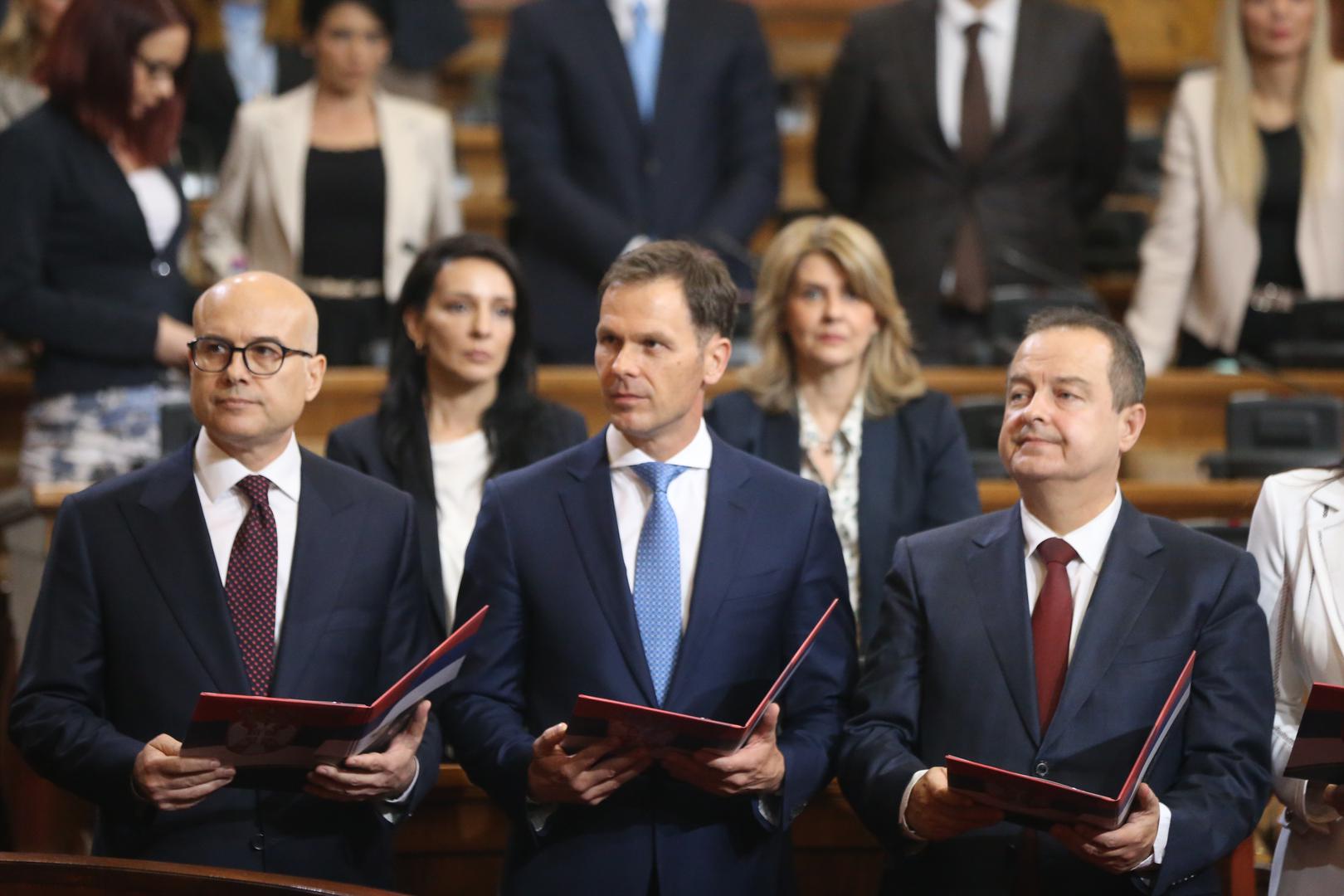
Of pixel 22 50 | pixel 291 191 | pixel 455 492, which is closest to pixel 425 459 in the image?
pixel 455 492

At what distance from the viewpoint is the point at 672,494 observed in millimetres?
2254

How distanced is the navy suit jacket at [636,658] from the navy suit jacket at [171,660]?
0.49 feet

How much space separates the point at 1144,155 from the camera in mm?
5902

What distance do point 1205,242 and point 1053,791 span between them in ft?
9.32

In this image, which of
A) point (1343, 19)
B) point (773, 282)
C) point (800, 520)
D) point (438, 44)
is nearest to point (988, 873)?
point (800, 520)

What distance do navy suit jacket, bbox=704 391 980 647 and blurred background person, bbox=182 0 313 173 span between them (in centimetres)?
294

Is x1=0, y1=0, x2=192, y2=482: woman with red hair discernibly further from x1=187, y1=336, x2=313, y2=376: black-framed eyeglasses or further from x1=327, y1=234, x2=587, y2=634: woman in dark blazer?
x1=187, y1=336, x2=313, y2=376: black-framed eyeglasses

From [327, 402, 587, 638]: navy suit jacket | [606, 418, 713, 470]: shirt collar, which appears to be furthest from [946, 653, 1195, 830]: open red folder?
[327, 402, 587, 638]: navy suit jacket

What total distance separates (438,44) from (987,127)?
1937 mm

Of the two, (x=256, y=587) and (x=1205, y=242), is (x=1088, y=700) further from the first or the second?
(x=1205, y=242)

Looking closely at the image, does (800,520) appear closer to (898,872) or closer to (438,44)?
(898,872)

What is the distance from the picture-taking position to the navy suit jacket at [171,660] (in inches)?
82.1

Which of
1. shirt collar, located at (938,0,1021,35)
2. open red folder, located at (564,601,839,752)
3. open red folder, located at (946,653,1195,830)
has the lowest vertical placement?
open red folder, located at (946,653,1195,830)

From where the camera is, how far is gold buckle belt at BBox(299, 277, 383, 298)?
4.18 meters
